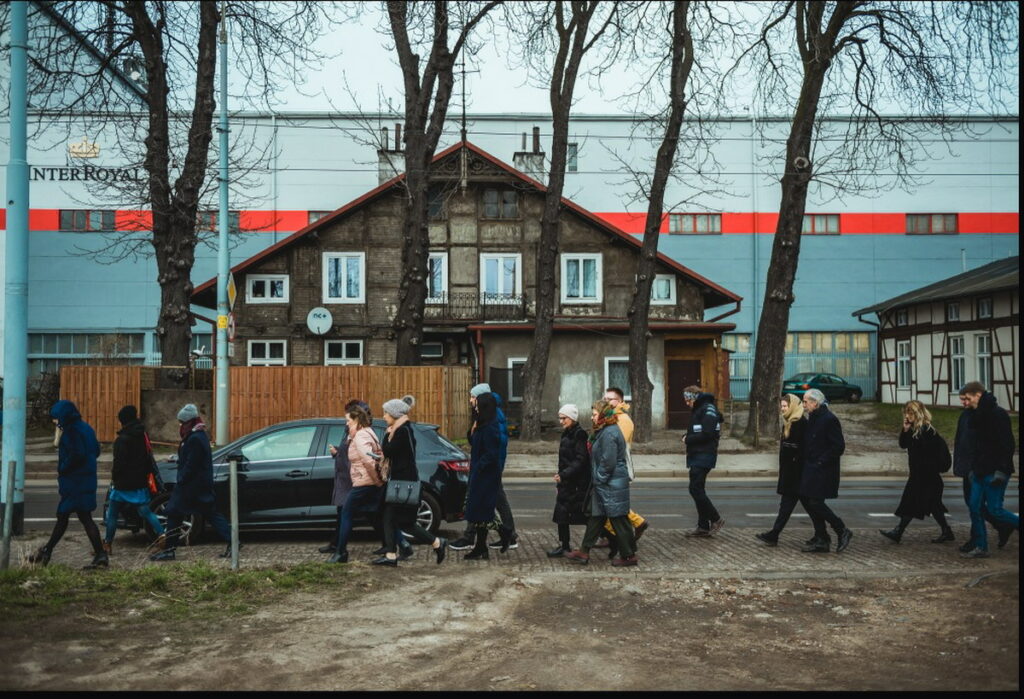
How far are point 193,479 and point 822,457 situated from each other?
644cm

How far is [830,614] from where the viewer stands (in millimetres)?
7691

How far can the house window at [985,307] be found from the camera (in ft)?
109

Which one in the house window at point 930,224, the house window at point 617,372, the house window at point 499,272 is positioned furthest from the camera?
the house window at point 930,224

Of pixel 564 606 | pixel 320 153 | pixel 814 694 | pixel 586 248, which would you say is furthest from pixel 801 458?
pixel 320 153

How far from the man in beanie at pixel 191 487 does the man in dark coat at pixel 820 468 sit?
6.01 m

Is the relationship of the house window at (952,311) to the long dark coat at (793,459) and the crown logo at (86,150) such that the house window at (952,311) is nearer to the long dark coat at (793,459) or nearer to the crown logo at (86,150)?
the long dark coat at (793,459)

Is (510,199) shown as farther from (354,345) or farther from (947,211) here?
(947,211)

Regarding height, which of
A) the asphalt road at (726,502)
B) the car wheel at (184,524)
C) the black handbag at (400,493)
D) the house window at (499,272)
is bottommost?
the asphalt road at (726,502)

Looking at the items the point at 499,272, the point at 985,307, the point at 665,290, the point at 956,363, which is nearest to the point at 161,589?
the point at 499,272

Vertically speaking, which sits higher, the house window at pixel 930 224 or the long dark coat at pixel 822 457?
the house window at pixel 930 224

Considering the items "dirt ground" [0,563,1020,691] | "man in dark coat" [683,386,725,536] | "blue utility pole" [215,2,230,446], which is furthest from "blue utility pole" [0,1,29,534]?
"blue utility pole" [215,2,230,446]

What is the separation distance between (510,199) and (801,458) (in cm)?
2449

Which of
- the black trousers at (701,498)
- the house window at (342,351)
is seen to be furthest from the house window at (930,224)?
the black trousers at (701,498)

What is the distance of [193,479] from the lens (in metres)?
9.91
